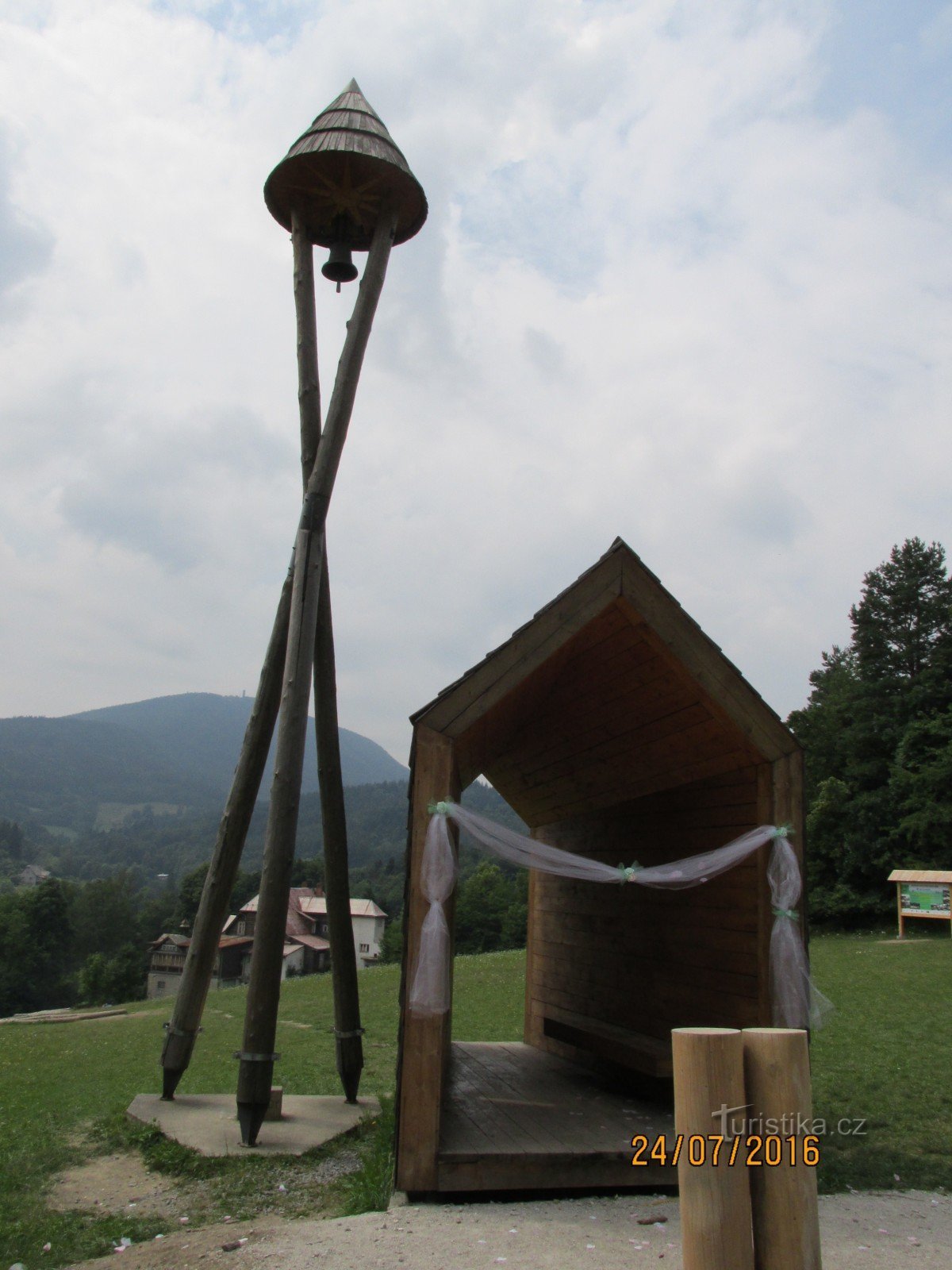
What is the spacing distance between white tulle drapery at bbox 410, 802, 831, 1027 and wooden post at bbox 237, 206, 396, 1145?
133cm

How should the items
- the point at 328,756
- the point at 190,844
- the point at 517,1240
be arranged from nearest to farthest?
the point at 517,1240, the point at 328,756, the point at 190,844

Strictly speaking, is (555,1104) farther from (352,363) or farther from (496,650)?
(352,363)

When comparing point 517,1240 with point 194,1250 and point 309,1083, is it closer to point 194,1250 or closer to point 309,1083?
point 194,1250

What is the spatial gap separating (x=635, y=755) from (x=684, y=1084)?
448cm

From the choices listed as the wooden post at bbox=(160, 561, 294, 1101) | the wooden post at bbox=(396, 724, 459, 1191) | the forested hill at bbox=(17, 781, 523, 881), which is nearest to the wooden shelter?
the wooden post at bbox=(396, 724, 459, 1191)

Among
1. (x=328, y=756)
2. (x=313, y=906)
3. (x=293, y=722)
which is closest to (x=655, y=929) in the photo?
(x=328, y=756)

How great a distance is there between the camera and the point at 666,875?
5711mm

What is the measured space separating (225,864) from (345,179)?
220 inches

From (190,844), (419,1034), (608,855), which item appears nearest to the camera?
(419,1034)

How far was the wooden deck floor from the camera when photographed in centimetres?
483

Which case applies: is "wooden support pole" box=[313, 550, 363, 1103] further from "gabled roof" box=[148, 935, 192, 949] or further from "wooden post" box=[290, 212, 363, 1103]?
"gabled roof" box=[148, 935, 192, 949]

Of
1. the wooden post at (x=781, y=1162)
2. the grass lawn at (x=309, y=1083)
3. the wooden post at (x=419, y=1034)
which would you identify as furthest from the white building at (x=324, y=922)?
the wooden post at (x=781, y=1162)

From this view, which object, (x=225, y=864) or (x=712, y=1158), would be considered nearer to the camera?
(x=712, y=1158)
